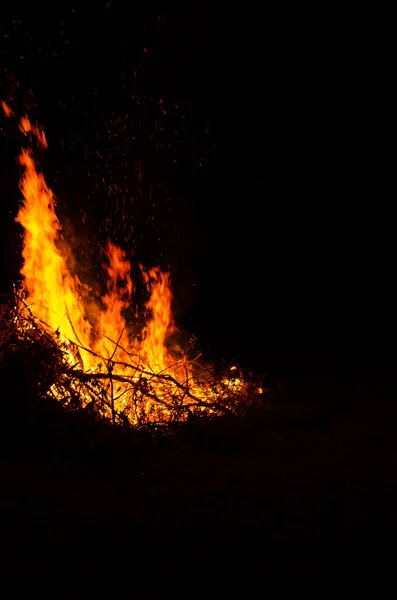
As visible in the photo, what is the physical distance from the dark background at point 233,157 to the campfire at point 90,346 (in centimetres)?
96

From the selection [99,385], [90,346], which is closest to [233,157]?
[90,346]

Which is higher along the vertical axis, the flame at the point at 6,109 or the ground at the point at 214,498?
the flame at the point at 6,109

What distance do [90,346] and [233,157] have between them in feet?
11.9

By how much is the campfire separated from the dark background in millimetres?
964

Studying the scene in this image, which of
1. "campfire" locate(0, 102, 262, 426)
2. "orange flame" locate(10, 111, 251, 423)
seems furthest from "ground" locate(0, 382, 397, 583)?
"orange flame" locate(10, 111, 251, 423)

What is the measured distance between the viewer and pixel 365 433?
16.1ft

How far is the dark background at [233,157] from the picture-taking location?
770 cm

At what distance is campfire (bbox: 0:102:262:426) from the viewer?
5102 mm

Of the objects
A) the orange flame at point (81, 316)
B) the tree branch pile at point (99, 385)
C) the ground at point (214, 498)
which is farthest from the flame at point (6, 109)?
the ground at point (214, 498)

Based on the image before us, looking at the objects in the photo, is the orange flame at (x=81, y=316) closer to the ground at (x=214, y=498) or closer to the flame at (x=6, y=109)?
the flame at (x=6, y=109)

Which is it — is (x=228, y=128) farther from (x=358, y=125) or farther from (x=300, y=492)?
(x=300, y=492)

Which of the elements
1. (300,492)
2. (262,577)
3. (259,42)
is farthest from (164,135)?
(262,577)

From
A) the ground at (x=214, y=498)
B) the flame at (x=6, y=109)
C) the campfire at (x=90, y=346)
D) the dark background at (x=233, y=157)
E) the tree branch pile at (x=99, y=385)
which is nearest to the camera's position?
the ground at (x=214, y=498)

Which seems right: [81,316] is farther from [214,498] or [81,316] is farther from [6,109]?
[214,498]
